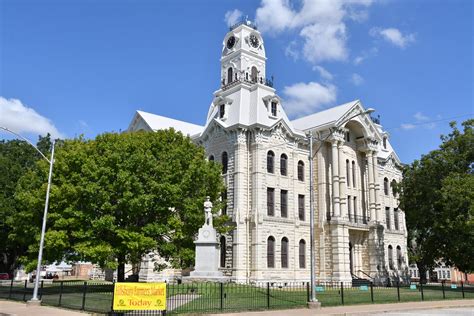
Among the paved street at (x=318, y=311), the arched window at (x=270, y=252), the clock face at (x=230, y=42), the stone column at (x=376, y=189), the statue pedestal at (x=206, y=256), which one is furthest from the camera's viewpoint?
the clock face at (x=230, y=42)

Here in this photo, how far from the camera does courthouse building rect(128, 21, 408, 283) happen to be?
40.0m

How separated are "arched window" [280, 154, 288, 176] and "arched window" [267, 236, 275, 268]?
21.2ft

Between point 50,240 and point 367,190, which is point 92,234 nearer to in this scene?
point 50,240

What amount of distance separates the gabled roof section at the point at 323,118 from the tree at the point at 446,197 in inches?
331

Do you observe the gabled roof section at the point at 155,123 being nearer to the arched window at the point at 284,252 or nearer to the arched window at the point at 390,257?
the arched window at the point at 284,252

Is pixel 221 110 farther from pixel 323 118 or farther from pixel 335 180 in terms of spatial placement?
pixel 335 180

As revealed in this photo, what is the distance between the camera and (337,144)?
45062 mm

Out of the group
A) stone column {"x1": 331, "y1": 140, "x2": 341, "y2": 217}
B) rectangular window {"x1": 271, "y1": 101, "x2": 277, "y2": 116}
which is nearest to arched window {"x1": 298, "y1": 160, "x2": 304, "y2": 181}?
stone column {"x1": 331, "y1": 140, "x2": 341, "y2": 217}

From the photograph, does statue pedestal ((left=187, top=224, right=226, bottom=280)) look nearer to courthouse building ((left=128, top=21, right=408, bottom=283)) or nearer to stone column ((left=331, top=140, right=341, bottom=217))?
courthouse building ((left=128, top=21, right=408, bottom=283))

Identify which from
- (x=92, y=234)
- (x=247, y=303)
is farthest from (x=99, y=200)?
(x=247, y=303)

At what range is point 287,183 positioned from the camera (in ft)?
141

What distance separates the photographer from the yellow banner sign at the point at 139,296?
16703mm

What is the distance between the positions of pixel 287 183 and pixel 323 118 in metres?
9.04

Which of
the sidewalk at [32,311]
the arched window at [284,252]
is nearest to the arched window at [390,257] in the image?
the arched window at [284,252]
